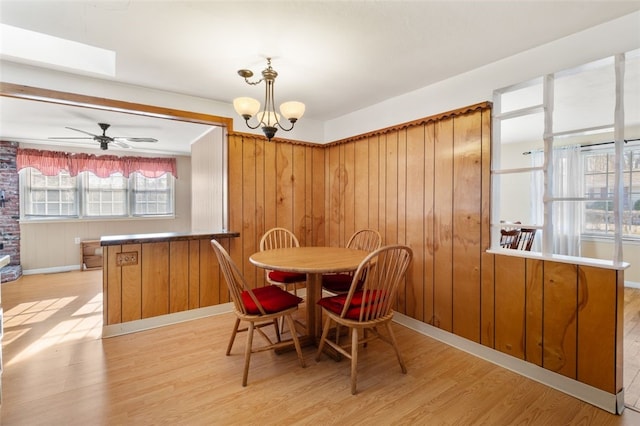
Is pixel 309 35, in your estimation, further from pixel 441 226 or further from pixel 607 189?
pixel 607 189

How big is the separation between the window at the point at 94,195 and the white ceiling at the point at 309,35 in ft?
13.4

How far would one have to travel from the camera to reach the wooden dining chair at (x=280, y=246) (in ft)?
9.22

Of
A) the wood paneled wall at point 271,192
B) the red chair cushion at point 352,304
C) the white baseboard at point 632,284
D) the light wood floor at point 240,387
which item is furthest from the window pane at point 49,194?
the white baseboard at point 632,284

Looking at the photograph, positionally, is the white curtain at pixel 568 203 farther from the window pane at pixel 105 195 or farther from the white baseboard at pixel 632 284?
the window pane at pixel 105 195

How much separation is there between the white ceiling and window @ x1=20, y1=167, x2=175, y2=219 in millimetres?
4078

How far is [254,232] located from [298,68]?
191 centimetres

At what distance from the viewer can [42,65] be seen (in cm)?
234

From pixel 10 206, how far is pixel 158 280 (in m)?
4.22

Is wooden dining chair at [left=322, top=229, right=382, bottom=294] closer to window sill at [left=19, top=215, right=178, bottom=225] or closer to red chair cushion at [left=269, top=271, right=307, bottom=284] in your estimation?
red chair cushion at [left=269, top=271, right=307, bottom=284]

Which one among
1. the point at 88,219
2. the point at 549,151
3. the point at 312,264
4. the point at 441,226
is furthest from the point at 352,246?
the point at 88,219

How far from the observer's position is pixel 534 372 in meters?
2.06

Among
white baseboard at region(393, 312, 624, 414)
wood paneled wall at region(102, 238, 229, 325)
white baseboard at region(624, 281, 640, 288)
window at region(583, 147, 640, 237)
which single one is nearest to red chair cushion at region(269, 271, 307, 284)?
wood paneled wall at region(102, 238, 229, 325)

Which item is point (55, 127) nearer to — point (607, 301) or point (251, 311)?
point (251, 311)

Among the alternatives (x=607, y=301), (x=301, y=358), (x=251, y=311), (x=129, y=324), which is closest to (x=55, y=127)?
(x=129, y=324)
